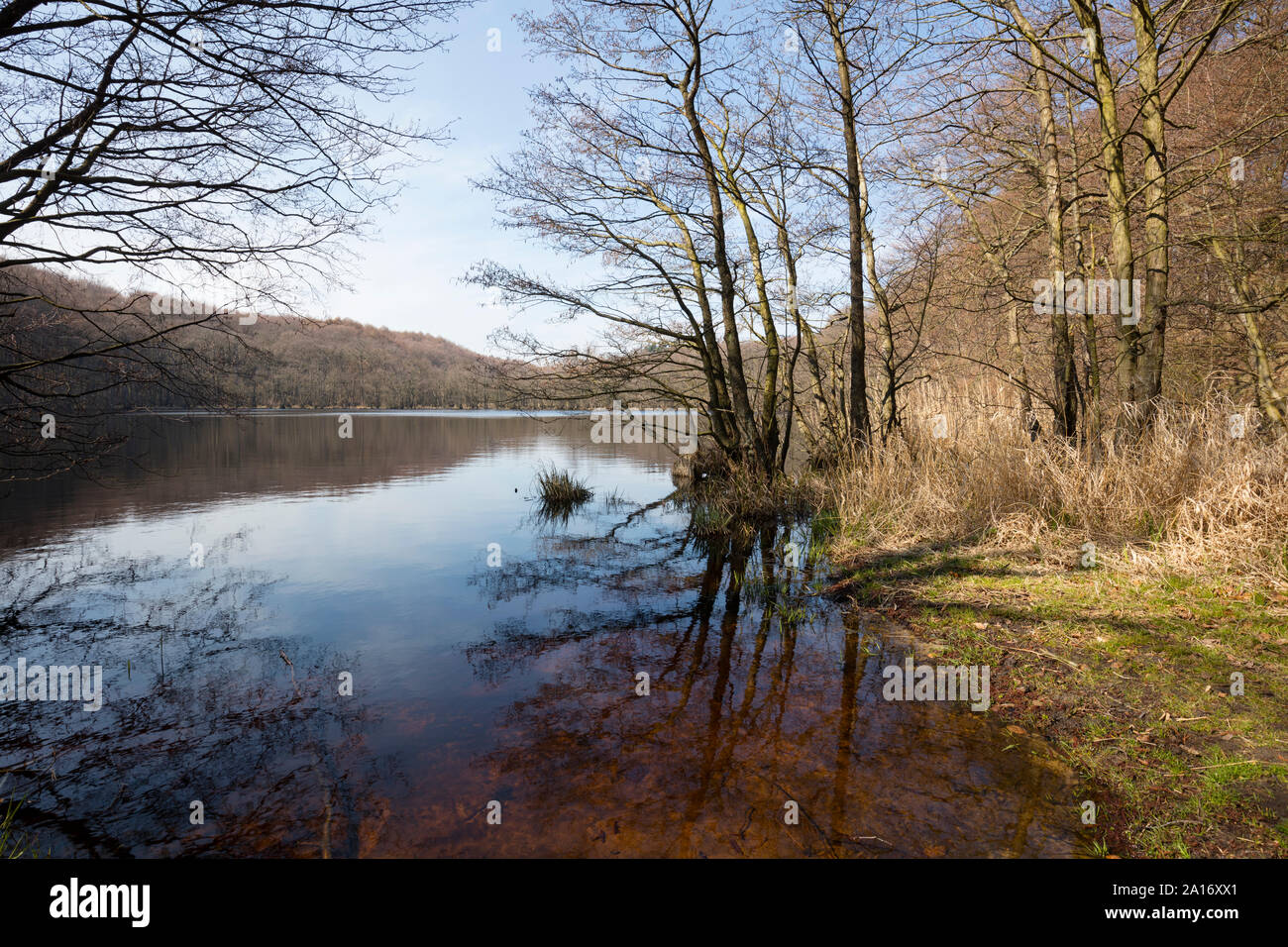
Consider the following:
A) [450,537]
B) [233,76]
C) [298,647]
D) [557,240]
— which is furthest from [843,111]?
[298,647]

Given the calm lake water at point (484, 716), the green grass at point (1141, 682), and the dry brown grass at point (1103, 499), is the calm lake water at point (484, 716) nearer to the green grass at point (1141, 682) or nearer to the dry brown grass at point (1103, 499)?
the green grass at point (1141, 682)

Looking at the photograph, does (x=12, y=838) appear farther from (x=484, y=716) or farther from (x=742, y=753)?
(x=742, y=753)

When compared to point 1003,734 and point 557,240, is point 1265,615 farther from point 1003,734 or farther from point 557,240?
point 557,240

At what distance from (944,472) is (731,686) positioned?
4.55 metres

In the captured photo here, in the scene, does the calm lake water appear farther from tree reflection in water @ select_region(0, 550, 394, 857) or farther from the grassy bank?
the grassy bank

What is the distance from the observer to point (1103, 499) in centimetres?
548

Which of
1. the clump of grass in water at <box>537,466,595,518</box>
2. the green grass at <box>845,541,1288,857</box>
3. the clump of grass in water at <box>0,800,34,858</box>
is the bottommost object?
the clump of grass in water at <box>0,800,34,858</box>

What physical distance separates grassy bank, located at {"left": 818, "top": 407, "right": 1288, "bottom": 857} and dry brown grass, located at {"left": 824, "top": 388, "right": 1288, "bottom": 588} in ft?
0.06

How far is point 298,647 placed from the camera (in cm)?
483

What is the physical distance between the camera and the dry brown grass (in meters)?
4.52

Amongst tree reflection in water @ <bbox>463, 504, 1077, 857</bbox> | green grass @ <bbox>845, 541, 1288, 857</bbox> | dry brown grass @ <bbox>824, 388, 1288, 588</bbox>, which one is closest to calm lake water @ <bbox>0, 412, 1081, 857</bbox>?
tree reflection in water @ <bbox>463, 504, 1077, 857</bbox>

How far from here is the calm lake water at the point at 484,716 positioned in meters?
2.56

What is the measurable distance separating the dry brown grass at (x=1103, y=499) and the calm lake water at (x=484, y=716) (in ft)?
4.08

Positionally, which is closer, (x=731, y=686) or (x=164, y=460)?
(x=731, y=686)
